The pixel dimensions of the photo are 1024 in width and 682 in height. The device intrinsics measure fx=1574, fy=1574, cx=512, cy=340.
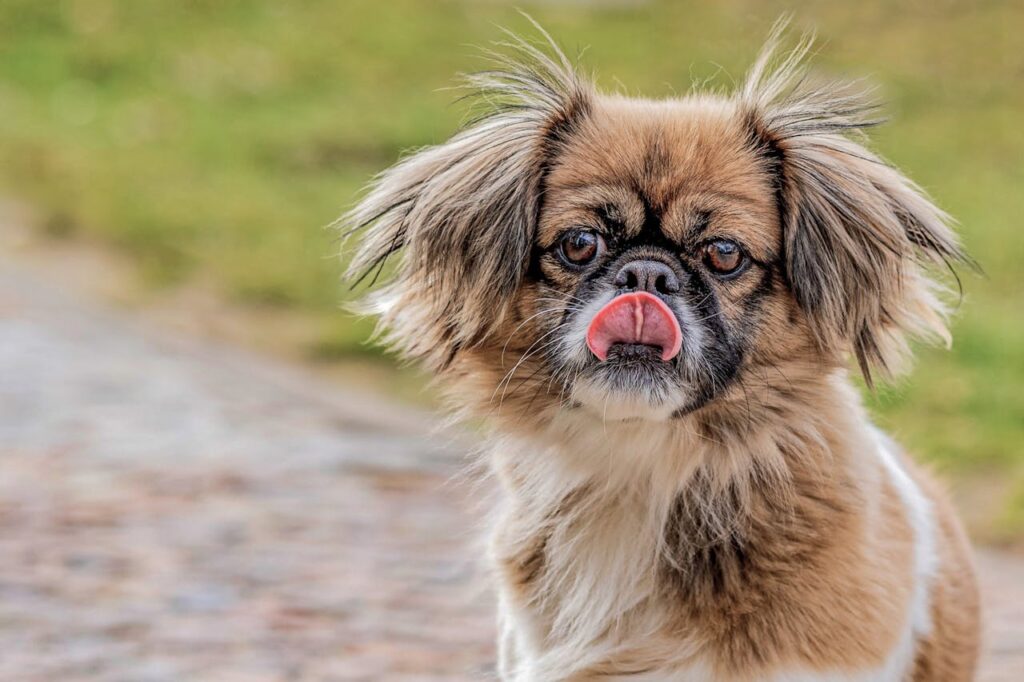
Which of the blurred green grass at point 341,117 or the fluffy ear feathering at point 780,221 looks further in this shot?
the blurred green grass at point 341,117

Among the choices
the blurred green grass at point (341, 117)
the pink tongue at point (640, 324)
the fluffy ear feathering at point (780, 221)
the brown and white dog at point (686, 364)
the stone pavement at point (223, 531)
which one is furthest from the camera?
the blurred green grass at point (341, 117)

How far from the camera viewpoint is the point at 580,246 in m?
3.68

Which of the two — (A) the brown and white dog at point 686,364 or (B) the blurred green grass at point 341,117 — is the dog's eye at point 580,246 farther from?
(B) the blurred green grass at point 341,117

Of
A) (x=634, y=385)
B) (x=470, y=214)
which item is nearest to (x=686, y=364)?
(x=634, y=385)

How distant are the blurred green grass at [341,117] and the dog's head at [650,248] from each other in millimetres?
3182

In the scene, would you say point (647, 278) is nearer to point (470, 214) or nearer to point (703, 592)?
point (470, 214)

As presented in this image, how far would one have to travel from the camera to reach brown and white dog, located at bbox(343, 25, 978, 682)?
3.53 m

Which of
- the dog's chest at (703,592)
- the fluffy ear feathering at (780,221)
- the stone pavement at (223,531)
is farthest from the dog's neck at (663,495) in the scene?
the stone pavement at (223,531)

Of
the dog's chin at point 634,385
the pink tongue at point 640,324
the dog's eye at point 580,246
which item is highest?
the dog's eye at point 580,246

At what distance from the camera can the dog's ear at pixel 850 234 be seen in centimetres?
374

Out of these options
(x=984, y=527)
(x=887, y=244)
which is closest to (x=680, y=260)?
(x=887, y=244)

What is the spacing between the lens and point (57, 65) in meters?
14.6

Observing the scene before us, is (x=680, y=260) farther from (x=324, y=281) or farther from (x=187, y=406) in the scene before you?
(x=324, y=281)

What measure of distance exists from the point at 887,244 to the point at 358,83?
37.1 ft
